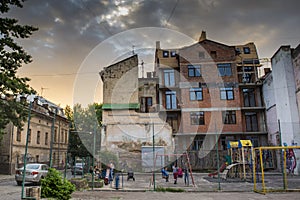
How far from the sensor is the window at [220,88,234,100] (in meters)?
32.0

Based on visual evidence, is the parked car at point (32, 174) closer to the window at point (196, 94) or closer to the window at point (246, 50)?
the window at point (196, 94)

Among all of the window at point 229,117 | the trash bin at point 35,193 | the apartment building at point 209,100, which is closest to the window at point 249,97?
the apartment building at point 209,100

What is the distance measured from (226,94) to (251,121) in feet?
14.6

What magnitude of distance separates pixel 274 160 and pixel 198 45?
49.0ft

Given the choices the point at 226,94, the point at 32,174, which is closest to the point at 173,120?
the point at 226,94

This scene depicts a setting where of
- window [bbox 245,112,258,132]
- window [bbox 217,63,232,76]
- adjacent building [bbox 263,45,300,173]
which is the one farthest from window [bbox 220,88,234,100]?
adjacent building [bbox 263,45,300,173]

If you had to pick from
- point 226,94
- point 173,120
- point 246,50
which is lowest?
point 173,120

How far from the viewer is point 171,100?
32938mm

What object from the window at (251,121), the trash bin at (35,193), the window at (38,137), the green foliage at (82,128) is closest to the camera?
the trash bin at (35,193)

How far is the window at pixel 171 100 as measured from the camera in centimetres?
3275

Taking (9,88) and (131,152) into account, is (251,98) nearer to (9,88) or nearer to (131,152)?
(131,152)

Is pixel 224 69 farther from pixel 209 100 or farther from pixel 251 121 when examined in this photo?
pixel 251 121

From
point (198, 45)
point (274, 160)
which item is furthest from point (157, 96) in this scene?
point (274, 160)

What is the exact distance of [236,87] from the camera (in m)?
32.0
